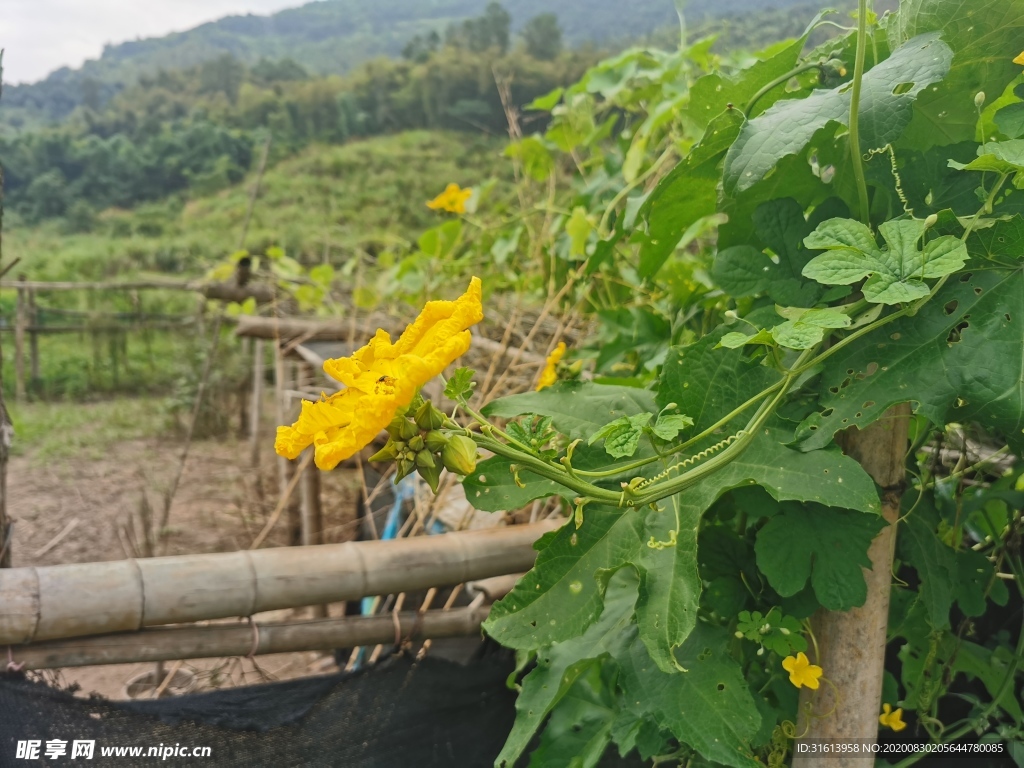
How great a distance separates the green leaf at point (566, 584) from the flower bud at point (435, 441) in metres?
0.18

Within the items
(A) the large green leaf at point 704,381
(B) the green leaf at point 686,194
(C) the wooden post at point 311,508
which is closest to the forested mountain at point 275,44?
(C) the wooden post at point 311,508

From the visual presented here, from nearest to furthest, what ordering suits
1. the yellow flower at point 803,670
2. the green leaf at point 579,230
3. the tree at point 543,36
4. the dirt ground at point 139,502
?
the yellow flower at point 803,670 → the green leaf at point 579,230 → the dirt ground at point 139,502 → the tree at point 543,36

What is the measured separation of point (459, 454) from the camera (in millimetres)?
473

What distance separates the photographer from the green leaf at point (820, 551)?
0.61m

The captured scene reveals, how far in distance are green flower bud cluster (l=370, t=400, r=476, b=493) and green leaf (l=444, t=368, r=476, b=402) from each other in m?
0.04

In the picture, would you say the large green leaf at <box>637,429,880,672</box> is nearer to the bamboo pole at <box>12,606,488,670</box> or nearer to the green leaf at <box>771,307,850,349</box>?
the green leaf at <box>771,307,850,349</box>

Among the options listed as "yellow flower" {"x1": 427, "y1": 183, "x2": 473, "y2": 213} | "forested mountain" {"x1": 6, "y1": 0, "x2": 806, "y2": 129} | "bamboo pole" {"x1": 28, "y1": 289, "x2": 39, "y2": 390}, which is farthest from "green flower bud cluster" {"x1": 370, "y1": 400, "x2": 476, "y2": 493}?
"forested mountain" {"x1": 6, "y1": 0, "x2": 806, "y2": 129}

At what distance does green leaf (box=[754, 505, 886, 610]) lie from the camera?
2.00 ft

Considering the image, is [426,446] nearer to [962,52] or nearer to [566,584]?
[566,584]

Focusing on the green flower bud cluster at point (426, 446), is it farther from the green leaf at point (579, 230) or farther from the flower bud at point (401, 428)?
the green leaf at point (579, 230)

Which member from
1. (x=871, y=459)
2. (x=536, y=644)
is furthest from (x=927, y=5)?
(x=536, y=644)

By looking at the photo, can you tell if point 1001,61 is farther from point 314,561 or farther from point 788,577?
point 314,561

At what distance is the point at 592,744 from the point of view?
74cm

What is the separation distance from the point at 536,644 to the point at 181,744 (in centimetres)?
48
